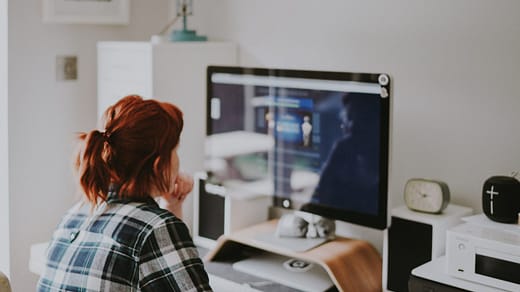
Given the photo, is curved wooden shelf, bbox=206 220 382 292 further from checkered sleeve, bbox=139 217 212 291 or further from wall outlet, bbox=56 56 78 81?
wall outlet, bbox=56 56 78 81

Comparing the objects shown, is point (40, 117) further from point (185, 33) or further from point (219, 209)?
point (219, 209)

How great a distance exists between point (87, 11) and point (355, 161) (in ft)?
4.48

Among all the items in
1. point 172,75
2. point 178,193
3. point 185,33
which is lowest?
point 178,193

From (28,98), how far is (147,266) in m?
1.48

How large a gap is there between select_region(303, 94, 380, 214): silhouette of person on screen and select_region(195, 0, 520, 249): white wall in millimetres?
94

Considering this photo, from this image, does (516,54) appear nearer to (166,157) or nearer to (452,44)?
(452,44)

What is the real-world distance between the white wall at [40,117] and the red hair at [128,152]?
122 cm

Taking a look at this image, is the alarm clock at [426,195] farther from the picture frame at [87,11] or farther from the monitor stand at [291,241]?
the picture frame at [87,11]

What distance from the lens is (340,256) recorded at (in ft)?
8.11

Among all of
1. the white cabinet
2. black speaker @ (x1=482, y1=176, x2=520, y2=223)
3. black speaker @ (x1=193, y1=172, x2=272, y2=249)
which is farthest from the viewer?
the white cabinet

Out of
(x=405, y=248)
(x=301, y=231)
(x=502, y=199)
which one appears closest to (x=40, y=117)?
(x=301, y=231)

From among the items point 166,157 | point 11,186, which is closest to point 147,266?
point 166,157

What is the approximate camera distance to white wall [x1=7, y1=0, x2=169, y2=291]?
2.99m

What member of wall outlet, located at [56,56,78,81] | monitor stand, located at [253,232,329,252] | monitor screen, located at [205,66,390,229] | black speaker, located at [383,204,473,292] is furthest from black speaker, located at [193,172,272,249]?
wall outlet, located at [56,56,78,81]
